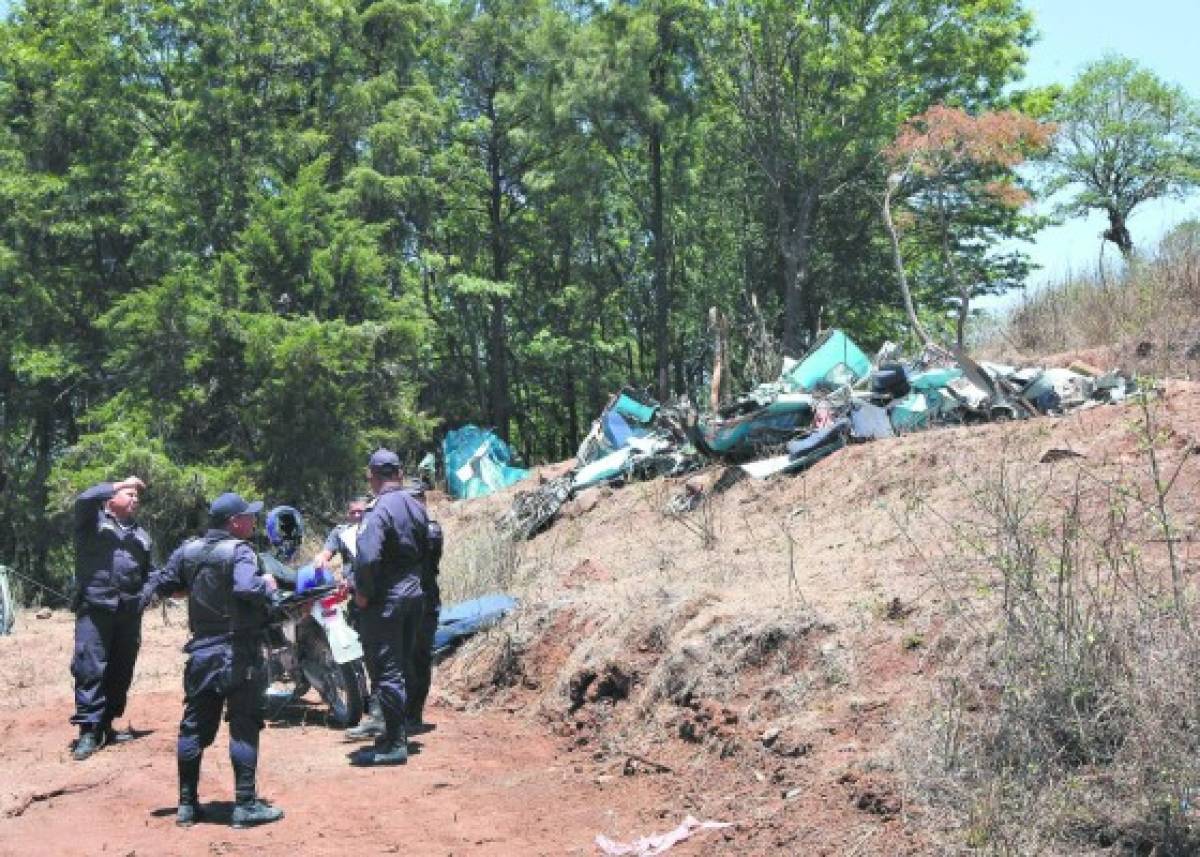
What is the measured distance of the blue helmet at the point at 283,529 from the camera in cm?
1037

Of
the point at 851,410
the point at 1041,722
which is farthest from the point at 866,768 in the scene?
the point at 851,410

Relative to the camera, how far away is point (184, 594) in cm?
792

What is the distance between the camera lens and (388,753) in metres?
8.38

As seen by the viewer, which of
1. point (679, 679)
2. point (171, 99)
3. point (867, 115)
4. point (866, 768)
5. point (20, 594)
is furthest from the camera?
point (171, 99)

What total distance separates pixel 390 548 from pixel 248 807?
1.97 m

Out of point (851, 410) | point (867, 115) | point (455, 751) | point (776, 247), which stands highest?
point (867, 115)

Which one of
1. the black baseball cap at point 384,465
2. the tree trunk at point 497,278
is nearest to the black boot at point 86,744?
the black baseball cap at point 384,465

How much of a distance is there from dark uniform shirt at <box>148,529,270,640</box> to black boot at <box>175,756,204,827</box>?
0.69m

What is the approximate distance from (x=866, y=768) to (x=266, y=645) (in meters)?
3.45

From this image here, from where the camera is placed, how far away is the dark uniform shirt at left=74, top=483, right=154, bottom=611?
9.11 meters

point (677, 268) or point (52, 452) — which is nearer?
point (52, 452)

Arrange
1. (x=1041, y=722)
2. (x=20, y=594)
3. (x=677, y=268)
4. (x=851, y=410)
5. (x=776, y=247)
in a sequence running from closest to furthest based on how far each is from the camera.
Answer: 1. (x=1041, y=722)
2. (x=851, y=410)
3. (x=20, y=594)
4. (x=776, y=247)
5. (x=677, y=268)

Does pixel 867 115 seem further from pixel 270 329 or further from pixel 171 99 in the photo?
pixel 171 99

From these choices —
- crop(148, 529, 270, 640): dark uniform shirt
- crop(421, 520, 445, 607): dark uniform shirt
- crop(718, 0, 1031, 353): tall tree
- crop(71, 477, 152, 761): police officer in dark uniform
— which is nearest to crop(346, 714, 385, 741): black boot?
crop(421, 520, 445, 607): dark uniform shirt
